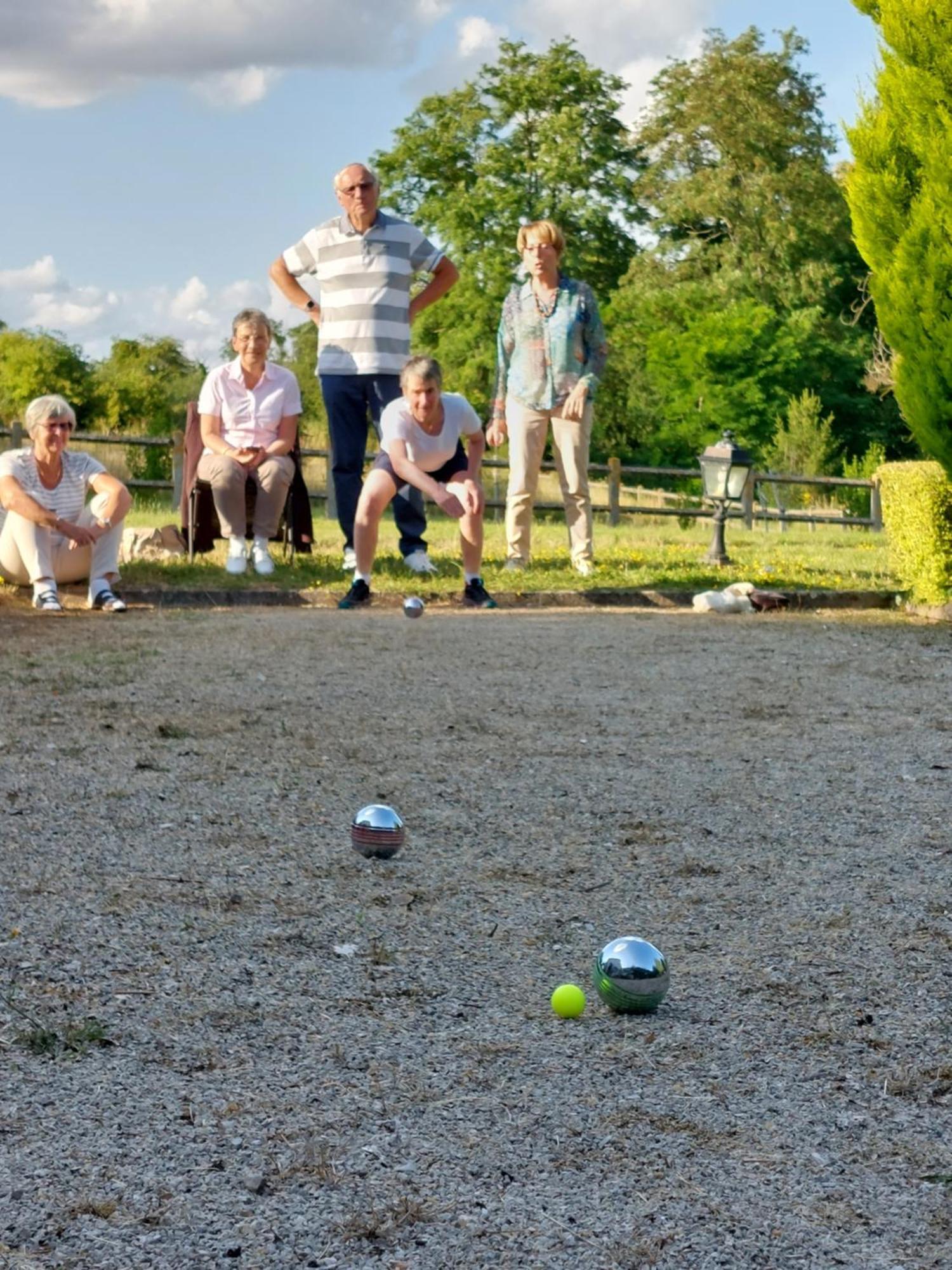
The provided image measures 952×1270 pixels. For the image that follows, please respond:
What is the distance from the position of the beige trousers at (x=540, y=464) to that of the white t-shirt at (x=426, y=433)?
0.70 meters

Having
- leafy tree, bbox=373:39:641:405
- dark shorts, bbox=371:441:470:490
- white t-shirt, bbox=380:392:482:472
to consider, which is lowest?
dark shorts, bbox=371:441:470:490

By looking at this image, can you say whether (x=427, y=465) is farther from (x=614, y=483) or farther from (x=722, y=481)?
(x=614, y=483)

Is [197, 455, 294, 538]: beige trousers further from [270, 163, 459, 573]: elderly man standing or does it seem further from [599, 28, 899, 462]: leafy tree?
[599, 28, 899, 462]: leafy tree

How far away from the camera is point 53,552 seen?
8188mm

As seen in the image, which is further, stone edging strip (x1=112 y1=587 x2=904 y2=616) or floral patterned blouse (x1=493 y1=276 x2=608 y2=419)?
floral patterned blouse (x1=493 y1=276 x2=608 y2=419)

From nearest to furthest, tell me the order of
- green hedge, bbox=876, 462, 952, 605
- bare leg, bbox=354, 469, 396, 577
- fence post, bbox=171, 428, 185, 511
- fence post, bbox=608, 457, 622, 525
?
bare leg, bbox=354, 469, 396, 577 < green hedge, bbox=876, 462, 952, 605 < fence post, bbox=171, 428, 185, 511 < fence post, bbox=608, 457, 622, 525

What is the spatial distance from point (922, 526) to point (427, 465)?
9.18 feet

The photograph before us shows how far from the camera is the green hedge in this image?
855 centimetres

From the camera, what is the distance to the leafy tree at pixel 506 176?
33375 millimetres

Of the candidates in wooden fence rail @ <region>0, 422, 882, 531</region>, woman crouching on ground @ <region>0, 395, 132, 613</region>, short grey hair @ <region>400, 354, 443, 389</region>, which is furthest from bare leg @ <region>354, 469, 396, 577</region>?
wooden fence rail @ <region>0, 422, 882, 531</region>

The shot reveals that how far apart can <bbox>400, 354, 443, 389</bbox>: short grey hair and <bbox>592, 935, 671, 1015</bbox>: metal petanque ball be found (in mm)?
5624

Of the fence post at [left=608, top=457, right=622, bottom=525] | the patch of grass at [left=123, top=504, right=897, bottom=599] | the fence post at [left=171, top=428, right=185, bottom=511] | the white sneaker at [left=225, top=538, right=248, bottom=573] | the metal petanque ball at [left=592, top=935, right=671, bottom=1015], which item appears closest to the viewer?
the metal petanque ball at [left=592, top=935, right=671, bottom=1015]

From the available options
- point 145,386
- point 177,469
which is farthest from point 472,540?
point 145,386

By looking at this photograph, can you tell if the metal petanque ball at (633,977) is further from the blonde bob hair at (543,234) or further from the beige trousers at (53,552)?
the blonde bob hair at (543,234)
